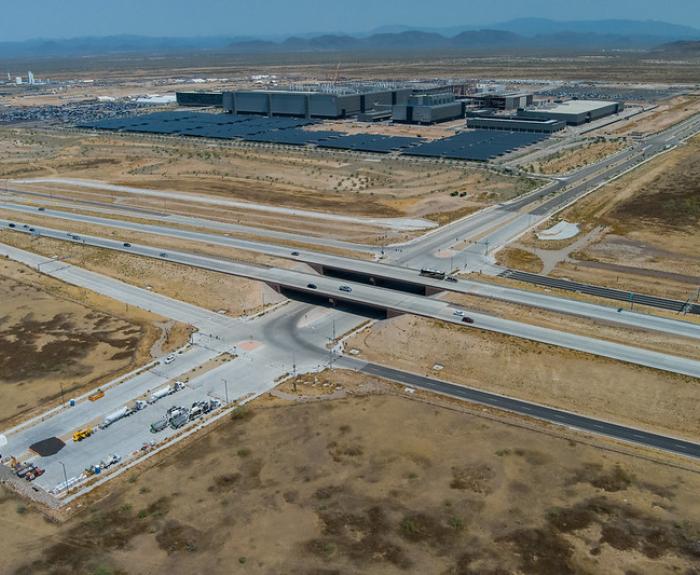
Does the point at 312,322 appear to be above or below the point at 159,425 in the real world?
above

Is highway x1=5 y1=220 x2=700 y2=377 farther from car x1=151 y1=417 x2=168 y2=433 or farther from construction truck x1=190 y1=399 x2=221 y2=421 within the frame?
car x1=151 y1=417 x2=168 y2=433

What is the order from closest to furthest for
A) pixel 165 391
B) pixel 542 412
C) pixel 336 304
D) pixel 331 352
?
1. pixel 542 412
2. pixel 165 391
3. pixel 331 352
4. pixel 336 304

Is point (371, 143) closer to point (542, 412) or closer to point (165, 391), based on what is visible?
point (165, 391)

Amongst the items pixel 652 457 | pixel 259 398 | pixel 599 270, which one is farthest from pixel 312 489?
pixel 599 270

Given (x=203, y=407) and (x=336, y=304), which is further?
(x=336, y=304)

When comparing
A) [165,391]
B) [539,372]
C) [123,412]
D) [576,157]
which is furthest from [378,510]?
[576,157]

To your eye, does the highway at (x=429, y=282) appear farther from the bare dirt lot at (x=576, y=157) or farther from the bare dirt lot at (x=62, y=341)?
the bare dirt lot at (x=576, y=157)

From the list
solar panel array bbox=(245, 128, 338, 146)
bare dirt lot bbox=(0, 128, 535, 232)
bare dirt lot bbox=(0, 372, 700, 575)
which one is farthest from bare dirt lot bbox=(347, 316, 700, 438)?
solar panel array bbox=(245, 128, 338, 146)

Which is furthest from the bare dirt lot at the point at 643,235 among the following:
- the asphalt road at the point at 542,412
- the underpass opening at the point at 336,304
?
the asphalt road at the point at 542,412
